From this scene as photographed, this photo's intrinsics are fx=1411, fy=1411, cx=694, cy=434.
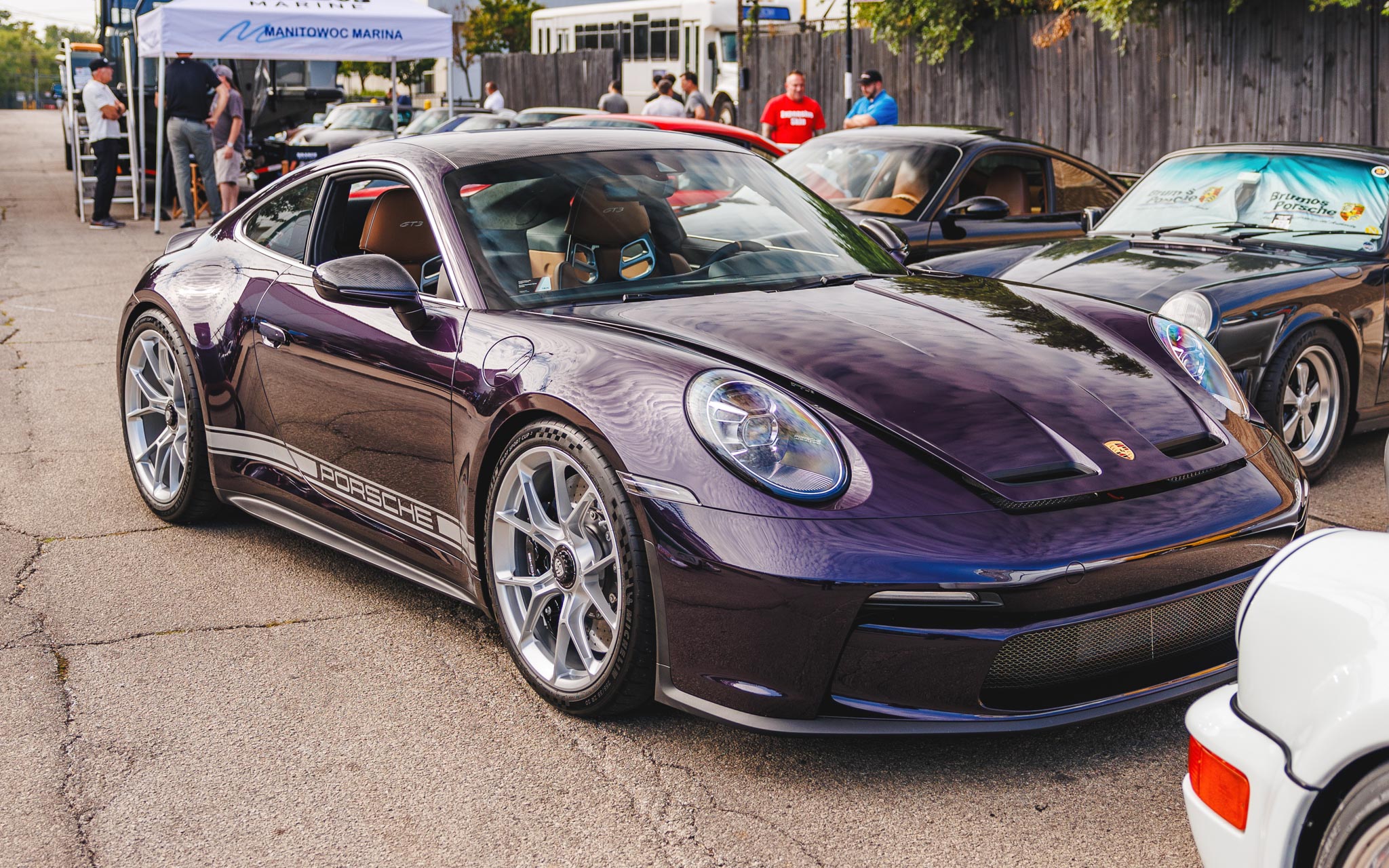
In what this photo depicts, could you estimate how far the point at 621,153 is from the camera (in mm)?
4332

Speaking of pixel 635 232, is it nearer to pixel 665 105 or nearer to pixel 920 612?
pixel 920 612

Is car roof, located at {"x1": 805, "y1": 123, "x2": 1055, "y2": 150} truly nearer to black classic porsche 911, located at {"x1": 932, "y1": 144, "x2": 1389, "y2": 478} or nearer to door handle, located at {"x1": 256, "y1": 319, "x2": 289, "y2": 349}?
black classic porsche 911, located at {"x1": 932, "y1": 144, "x2": 1389, "y2": 478}

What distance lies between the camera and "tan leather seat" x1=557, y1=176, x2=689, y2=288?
4.07m

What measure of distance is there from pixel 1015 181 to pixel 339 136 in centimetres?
1892

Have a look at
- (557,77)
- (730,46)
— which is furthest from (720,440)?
(557,77)

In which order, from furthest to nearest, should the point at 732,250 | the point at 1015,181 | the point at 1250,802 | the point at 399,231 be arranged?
1. the point at 1015,181
2. the point at 399,231
3. the point at 732,250
4. the point at 1250,802

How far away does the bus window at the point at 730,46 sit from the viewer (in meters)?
28.2

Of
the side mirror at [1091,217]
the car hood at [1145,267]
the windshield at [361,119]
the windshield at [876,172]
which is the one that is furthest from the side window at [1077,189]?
the windshield at [361,119]

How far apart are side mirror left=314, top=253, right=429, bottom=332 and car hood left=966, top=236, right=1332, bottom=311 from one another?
9.35 feet

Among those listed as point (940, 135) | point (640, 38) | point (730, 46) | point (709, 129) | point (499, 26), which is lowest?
point (940, 135)

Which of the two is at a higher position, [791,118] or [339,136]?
[339,136]

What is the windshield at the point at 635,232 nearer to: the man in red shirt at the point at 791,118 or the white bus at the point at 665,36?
the man in red shirt at the point at 791,118

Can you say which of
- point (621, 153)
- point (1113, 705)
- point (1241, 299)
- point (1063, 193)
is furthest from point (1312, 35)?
point (1113, 705)

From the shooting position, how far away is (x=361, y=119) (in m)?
27.7
